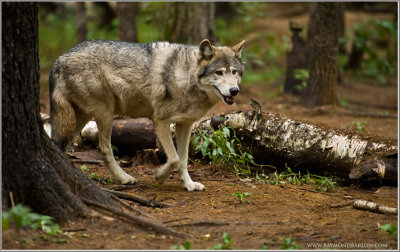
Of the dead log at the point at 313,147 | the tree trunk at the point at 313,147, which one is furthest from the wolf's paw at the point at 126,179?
the dead log at the point at 313,147

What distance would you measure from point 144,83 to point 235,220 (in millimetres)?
2379

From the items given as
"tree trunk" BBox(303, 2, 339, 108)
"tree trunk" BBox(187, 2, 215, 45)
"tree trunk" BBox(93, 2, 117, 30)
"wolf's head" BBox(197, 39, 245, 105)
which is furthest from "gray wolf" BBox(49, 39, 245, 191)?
"tree trunk" BBox(93, 2, 117, 30)

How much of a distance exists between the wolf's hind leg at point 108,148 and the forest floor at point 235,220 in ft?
0.88

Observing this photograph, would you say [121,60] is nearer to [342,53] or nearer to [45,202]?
[45,202]

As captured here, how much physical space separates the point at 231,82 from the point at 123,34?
24.2 feet

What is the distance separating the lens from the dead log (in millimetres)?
6098

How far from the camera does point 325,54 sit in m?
10.9

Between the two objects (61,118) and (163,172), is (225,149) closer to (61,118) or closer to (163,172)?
(163,172)

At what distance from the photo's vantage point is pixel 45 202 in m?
4.30

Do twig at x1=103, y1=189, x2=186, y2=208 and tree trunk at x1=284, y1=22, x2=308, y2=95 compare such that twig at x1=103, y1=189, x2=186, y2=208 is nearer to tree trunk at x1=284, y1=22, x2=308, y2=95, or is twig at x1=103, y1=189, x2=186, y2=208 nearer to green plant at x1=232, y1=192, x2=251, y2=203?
green plant at x1=232, y1=192, x2=251, y2=203

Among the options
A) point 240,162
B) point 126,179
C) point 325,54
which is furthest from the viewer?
point 325,54

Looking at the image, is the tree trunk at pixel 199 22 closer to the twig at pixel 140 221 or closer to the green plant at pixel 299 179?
the green plant at pixel 299 179

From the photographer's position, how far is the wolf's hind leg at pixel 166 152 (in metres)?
6.01

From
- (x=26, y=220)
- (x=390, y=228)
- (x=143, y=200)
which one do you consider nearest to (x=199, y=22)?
(x=143, y=200)
